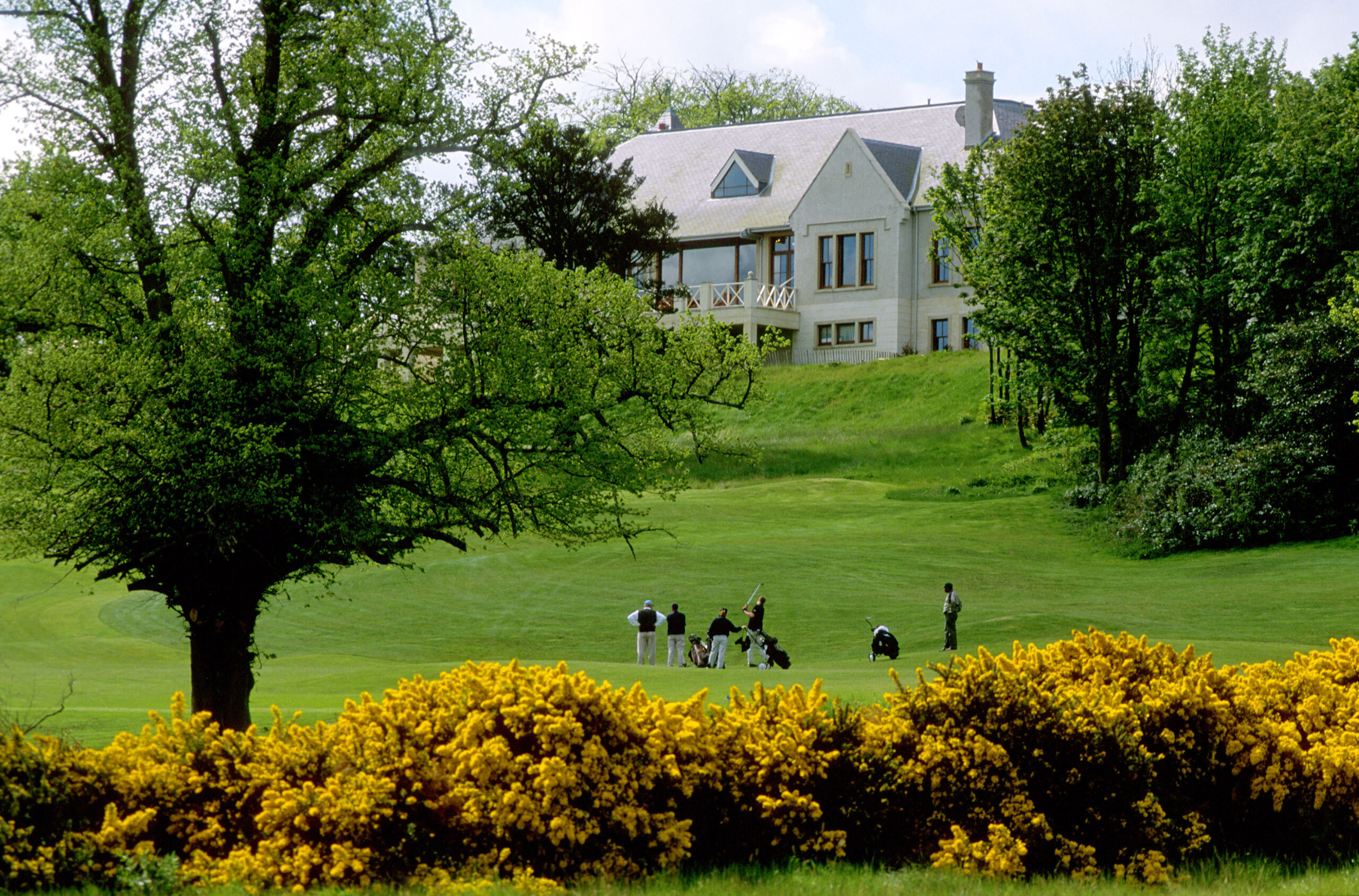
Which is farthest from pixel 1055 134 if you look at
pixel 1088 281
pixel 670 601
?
pixel 670 601

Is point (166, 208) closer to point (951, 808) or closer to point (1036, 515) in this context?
point (951, 808)

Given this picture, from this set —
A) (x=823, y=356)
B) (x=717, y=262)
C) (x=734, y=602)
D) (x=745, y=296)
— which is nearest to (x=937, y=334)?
(x=823, y=356)

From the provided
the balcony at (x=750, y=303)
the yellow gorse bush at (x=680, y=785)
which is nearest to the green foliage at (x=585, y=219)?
the balcony at (x=750, y=303)

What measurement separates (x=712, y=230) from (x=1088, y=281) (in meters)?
25.5

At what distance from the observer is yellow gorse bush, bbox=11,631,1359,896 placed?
830 centimetres

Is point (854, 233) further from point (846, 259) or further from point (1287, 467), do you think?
point (1287, 467)

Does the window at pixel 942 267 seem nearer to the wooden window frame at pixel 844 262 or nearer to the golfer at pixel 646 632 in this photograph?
the wooden window frame at pixel 844 262

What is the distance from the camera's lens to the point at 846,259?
61625mm

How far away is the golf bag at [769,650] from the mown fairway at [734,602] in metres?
0.54

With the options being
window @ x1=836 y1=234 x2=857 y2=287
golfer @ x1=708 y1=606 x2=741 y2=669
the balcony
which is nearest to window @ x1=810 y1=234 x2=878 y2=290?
window @ x1=836 y1=234 x2=857 y2=287

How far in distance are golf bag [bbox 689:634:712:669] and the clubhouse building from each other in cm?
3329

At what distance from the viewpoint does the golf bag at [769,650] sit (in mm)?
23672

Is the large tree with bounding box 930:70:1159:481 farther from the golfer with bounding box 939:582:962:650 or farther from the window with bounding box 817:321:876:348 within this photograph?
the window with bounding box 817:321:876:348

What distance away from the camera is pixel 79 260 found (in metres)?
14.4
